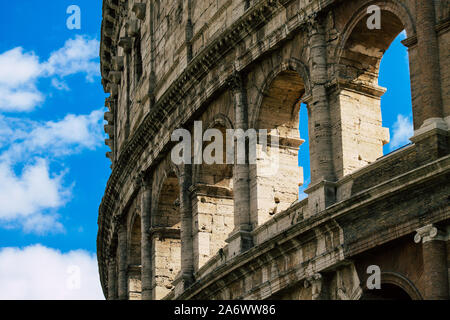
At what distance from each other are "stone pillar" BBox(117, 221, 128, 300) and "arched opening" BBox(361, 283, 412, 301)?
12753mm

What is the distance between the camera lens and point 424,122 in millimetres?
18469

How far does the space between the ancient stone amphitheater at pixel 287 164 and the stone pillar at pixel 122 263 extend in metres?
0.05

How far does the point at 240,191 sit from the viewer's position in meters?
23.2

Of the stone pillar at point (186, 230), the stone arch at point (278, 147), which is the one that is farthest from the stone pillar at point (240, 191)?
the stone pillar at point (186, 230)

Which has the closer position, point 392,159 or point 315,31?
point 392,159

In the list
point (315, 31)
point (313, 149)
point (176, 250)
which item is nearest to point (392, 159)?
point (313, 149)

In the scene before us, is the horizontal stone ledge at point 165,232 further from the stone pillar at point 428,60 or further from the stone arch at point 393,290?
the stone pillar at point 428,60

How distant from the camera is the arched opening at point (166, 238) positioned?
27.7 meters

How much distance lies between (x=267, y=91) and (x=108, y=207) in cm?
1163

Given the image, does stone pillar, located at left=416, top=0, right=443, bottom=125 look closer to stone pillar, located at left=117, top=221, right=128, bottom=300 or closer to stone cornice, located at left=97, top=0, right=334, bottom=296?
stone cornice, located at left=97, top=0, right=334, bottom=296

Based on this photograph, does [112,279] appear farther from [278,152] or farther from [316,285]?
[316,285]

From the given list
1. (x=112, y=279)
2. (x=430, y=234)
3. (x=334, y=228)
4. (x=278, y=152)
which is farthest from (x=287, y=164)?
(x=112, y=279)

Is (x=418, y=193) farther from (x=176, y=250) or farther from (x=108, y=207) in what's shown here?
(x=108, y=207)

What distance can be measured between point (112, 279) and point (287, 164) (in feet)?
40.6
